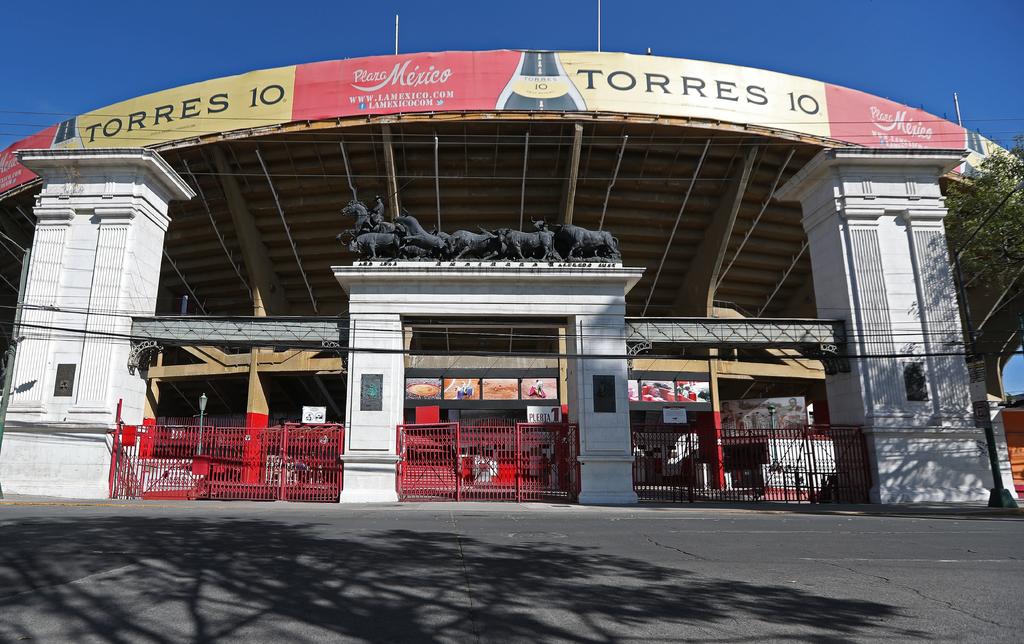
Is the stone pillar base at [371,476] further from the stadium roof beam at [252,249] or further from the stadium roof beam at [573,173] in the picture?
the stadium roof beam at [252,249]

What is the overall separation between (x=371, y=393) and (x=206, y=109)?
51.7 ft

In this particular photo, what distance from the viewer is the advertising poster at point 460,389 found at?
33.2m

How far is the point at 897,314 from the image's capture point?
20234 mm

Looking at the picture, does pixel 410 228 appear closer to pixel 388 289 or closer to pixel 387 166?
pixel 388 289

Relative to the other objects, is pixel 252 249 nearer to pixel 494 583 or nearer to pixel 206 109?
pixel 206 109

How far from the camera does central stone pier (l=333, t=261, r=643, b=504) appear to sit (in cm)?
1834

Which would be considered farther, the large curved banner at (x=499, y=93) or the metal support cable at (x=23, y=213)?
the metal support cable at (x=23, y=213)

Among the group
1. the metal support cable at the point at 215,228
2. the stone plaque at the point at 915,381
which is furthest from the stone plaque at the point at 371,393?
the stone plaque at the point at 915,381

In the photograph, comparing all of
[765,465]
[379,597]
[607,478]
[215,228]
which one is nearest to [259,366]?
[215,228]

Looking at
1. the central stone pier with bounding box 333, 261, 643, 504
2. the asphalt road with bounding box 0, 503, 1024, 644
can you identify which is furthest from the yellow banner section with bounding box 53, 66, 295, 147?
the asphalt road with bounding box 0, 503, 1024, 644

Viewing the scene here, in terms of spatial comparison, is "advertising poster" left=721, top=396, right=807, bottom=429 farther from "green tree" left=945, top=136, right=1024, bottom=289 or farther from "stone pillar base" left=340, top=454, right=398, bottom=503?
"stone pillar base" left=340, top=454, right=398, bottom=503

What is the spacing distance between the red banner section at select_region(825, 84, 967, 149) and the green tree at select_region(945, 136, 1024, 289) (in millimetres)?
3993

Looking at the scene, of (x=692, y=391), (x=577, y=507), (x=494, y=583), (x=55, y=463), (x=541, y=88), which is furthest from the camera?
(x=692, y=391)

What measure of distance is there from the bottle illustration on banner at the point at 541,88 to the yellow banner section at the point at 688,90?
0.36 metres
